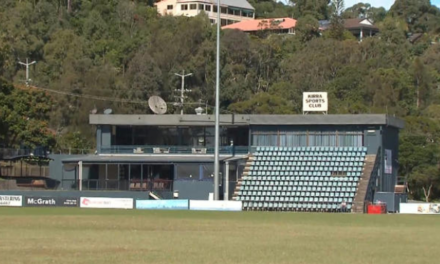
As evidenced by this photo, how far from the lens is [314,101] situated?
76188 mm

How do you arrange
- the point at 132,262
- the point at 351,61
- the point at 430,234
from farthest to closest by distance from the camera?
the point at 351,61 → the point at 430,234 → the point at 132,262

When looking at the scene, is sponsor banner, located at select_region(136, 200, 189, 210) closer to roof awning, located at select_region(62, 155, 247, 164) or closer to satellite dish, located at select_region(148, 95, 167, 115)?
roof awning, located at select_region(62, 155, 247, 164)

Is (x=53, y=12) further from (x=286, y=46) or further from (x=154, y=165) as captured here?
(x=154, y=165)

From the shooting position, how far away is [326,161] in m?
72.4

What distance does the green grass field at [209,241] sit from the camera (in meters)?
26.1

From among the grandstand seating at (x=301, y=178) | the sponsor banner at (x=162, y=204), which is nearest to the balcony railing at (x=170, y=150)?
the grandstand seating at (x=301, y=178)

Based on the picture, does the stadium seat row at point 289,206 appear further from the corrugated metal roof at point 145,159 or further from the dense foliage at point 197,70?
the dense foliage at point 197,70

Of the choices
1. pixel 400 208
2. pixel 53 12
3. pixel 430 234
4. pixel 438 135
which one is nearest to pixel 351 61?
pixel 438 135

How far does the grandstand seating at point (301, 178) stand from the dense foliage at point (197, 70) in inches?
815

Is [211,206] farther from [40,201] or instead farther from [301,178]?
[40,201]

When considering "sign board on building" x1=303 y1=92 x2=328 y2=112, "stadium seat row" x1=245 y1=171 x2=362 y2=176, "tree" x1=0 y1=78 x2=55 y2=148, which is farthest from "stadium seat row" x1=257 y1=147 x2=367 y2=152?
"tree" x1=0 y1=78 x2=55 y2=148

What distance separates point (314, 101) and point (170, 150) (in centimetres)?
1269

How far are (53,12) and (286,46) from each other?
4028 cm

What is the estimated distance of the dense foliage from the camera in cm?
11300
